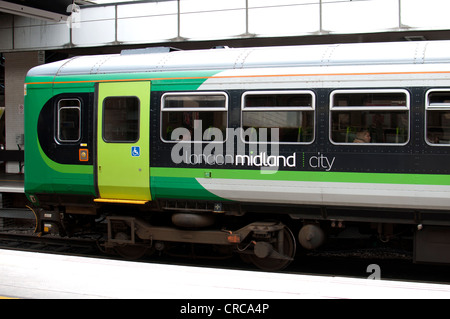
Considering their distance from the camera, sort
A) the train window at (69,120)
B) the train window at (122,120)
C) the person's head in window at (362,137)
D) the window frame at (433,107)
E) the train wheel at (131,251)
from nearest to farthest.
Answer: the window frame at (433,107), the person's head in window at (362,137), the train window at (122,120), the train window at (69,120), the train wheel at (131,251)

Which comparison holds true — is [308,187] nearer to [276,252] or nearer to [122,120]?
[276,252]

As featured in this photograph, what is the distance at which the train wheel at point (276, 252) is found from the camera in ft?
24.0

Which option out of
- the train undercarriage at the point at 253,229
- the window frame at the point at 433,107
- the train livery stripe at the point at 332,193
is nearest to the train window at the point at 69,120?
the train undercarriage at the point at 253,229

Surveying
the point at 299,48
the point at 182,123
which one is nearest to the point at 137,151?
the point at 182,123

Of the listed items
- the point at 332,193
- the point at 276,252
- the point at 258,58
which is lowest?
the point at 276,252

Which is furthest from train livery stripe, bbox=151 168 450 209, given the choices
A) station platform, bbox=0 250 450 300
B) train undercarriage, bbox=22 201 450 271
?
station platform, bbox=0 250 450 300

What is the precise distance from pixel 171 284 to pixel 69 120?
466 centimetres

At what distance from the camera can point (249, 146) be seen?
709 centimetres

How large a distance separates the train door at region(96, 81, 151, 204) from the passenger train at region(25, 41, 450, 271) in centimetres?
2

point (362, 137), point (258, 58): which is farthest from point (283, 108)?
point (362, 137)

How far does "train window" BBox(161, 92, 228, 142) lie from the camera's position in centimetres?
727

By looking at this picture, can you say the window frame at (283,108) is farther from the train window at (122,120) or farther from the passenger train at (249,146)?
the train window at (122,120)

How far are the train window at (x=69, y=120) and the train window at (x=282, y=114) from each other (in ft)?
9.57

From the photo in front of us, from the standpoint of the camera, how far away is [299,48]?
7.31m
